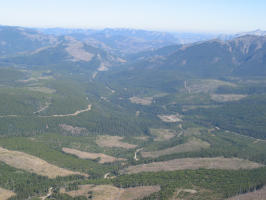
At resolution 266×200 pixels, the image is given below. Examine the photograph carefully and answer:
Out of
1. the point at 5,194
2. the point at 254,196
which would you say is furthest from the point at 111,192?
the point at 254,196

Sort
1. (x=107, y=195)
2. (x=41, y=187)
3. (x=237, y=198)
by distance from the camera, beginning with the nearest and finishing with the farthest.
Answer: (x=237, y=198), (x=107, y=195), (x=41, y=187)

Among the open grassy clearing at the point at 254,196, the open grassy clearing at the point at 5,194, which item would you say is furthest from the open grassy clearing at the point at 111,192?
the open grassy clearing at the point at 254,196

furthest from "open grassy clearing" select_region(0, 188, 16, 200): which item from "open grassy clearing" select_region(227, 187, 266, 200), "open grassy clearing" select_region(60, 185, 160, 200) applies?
"open grassy clearing" select_region(227, 187, 266, 200)

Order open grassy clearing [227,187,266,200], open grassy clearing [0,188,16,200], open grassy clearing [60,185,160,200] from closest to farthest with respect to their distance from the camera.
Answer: open grassy clearing [227,187,266,200], open grassy clearing [60,185,160,200], open grassy clearing [0,188,16,200]

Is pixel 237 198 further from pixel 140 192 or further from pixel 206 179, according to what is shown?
pixel 140 192

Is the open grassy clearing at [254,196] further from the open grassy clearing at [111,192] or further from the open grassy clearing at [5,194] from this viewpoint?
the open grassy clearing at [5,194]

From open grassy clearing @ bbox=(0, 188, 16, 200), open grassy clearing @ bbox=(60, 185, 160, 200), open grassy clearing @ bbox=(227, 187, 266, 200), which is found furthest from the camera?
open grassy clearing @ bbox=(0, 188, 16, 200)

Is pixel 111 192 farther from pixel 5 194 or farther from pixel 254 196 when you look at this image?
pixel 254 196

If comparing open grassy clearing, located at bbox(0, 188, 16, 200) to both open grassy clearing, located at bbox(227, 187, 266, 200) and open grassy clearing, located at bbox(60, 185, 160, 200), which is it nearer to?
open grassy clearing, located at bbox(60, 185, 160, 200)

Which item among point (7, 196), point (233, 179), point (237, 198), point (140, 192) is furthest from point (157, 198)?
point (7, 196)
